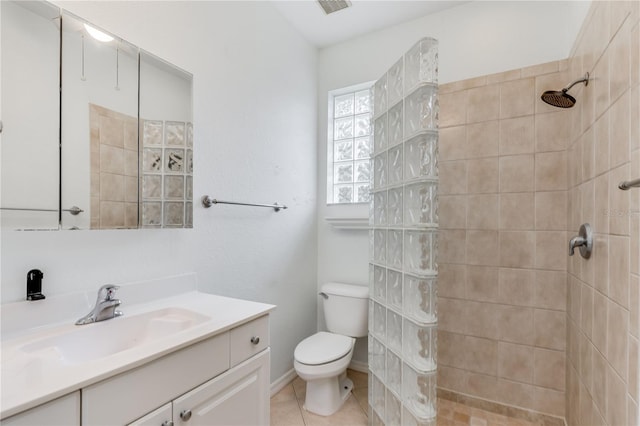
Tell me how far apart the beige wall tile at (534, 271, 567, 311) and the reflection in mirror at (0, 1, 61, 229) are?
95.3 inches

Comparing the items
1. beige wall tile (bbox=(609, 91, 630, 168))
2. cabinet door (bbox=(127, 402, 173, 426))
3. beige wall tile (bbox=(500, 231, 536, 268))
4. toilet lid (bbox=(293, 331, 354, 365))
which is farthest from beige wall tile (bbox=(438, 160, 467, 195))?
cabinet door (bbox=(127, 402, 173, 426))

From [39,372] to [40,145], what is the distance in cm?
72

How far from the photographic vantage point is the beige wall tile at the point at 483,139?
6.65 feet

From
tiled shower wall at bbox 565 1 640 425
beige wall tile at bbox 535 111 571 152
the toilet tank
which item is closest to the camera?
tiled shower wall at bbox 565 1 640 425

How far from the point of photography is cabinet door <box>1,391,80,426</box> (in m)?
0.65

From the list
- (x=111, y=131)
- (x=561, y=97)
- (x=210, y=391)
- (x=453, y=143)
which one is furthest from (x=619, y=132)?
(x=111, y=131)

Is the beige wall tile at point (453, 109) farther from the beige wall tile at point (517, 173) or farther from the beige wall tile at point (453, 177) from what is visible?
the beige wall tile at point (517, 173)

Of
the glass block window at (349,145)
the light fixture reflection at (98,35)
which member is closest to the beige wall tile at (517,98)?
the glass block window at (349,145)

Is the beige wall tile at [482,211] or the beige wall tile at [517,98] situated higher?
the beige wall tile at [517,98]

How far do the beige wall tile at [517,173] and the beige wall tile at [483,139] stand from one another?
10 cm

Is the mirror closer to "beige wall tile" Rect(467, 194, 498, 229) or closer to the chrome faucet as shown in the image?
the chrome faucet

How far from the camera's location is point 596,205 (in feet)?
4.26

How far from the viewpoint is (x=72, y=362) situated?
1.00m

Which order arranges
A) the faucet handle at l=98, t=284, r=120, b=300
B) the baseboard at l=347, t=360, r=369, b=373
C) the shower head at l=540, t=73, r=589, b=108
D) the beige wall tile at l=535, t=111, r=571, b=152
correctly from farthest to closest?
the baseboard at l=347, t=360, r=369, b=373
the beige wall tile at l=535, t=111, r=571, b=152
the shower head at l=540, t=73, r=589, b=108
the faucet handle at l=98, t=284, r=120, b=300
